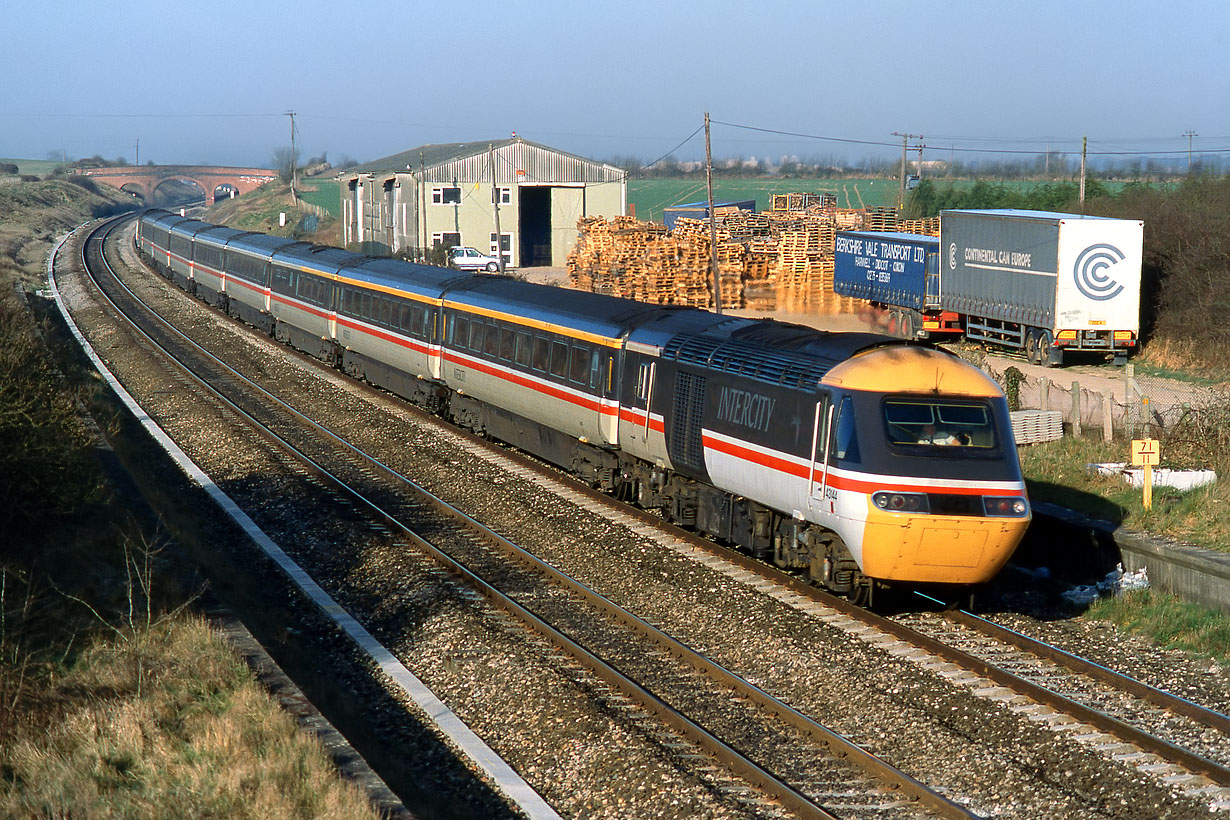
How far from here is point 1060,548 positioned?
14.9 meters

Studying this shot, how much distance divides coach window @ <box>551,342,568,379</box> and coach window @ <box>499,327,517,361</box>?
1702 millimetres

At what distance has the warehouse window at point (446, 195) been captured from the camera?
2486 inches

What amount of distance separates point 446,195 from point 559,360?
4659 cm

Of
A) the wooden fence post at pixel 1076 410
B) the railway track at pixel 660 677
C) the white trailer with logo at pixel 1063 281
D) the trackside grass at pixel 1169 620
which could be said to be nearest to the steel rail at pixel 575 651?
the railway track at pixel 660 677

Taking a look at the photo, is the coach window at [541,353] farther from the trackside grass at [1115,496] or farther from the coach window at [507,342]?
the trackside grass at [1115,496]

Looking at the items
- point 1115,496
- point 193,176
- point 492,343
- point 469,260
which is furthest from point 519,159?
point 193,176

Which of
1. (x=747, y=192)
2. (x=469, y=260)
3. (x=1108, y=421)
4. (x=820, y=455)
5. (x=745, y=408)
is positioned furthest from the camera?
(x=747, y=192)

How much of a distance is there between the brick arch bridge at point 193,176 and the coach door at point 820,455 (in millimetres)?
162725

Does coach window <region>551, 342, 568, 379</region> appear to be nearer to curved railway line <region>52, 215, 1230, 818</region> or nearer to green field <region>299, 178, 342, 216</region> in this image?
curved railway line <region>52, 215, 1230, 818</region>

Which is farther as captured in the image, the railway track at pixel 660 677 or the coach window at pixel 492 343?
the coach window at pixel 492 343

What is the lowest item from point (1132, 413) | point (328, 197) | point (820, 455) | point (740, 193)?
point (1132, 413)

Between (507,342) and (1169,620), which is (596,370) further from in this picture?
(1169,620)

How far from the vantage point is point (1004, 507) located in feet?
37.6

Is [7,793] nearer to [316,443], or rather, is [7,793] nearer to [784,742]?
[784,742]
